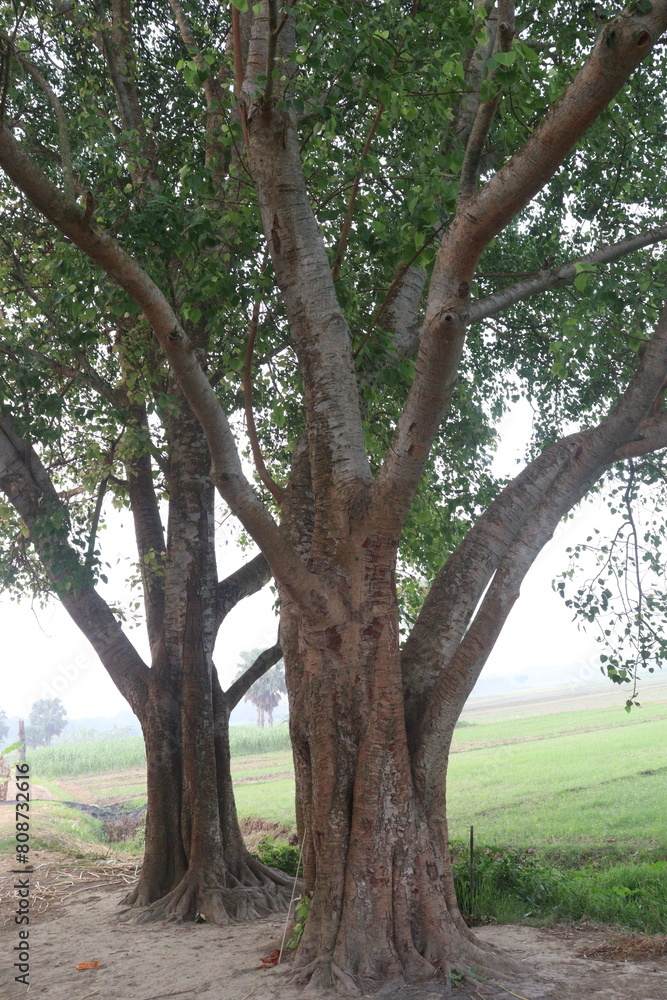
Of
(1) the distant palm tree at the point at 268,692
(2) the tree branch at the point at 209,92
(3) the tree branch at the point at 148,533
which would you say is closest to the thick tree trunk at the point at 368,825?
(3) the tree branch at the point at 148,533

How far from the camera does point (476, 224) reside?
4191 millimetres

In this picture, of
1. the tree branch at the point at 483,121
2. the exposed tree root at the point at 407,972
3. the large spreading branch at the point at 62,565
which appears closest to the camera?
the tree branch at the point at 483,121

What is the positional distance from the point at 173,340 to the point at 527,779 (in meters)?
19.9

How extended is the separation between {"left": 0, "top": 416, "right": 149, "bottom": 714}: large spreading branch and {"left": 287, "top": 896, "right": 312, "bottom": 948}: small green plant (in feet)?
12.9

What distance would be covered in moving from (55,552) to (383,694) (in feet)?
14.2

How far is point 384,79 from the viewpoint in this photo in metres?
5.40

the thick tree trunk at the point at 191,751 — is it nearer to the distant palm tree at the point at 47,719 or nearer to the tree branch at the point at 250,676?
the tree branch at the point at 250,676

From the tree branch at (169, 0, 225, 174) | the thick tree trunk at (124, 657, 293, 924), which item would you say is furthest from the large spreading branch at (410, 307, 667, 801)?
the tree branch at (169, 0, 225, 174)

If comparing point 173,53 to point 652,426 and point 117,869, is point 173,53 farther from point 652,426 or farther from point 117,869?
point 117,869

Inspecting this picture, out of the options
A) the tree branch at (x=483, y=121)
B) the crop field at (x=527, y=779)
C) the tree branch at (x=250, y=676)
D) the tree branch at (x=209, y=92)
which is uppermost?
the tree branch at (x=209, y=92)

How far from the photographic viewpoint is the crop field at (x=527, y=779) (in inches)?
529

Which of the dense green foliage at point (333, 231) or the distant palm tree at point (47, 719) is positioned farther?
the distant palm tree at point (47, 719)

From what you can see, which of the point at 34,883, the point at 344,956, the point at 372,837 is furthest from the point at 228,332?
the point at 34,883

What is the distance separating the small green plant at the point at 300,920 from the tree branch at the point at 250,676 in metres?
3.90
